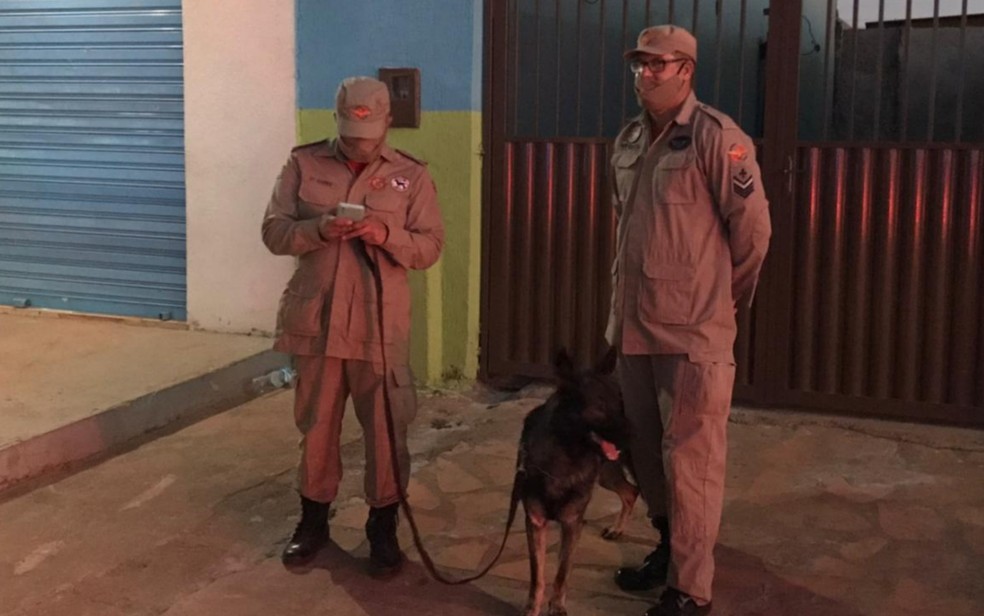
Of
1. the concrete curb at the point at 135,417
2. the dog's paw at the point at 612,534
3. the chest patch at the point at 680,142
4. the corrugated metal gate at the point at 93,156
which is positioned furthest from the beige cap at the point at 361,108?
the corrugated metal gate at the point at 93,156

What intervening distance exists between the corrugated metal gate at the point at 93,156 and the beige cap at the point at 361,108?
3988 millimetres

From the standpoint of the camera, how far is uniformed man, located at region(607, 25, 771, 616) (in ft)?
11.9

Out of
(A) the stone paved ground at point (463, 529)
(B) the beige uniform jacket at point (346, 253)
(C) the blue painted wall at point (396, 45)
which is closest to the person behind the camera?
(A) the stone paved ground at point (463, 529)

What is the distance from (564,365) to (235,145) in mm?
4293

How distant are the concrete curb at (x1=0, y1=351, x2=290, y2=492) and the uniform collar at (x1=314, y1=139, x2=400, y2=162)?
7.37 feet

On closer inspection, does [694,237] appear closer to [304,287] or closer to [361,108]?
[361,108]

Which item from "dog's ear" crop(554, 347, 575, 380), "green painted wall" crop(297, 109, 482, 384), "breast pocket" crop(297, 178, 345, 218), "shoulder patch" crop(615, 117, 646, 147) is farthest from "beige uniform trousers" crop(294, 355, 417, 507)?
"green painted wall" crop(297, 109, 482, 384)

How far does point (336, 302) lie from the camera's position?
13.6ft

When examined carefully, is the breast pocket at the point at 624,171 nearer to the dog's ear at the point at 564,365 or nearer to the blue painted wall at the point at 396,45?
the dog's ear at the point at 564,365

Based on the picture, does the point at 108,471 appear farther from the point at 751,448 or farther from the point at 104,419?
the point at 751,448

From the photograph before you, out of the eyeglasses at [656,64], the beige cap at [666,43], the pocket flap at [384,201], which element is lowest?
the pocket flap at [384,201]

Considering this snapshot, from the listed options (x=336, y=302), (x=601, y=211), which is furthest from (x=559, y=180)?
(x=336, y=302)

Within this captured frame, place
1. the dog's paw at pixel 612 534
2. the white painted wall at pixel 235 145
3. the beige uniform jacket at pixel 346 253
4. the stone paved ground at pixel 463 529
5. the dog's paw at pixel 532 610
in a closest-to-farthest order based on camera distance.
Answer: the dog's paw at pixel 532 610 < the stone paved ground at pixel 463 529 < the beige uniform jacket at pixel 346 253 < the dog's paw at pixel 612 534 < the white painted wall at pixel 235 145

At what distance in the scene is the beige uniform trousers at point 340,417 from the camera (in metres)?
4.21
